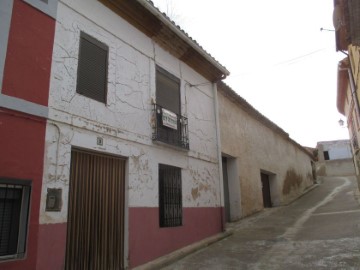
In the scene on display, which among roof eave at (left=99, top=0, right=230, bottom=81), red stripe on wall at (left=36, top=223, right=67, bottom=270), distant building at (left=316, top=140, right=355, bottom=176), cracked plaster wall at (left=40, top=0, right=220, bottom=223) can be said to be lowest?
red stripe on wall at (left=36, top=223, right=67, bottom=270)

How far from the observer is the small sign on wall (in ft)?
26.7

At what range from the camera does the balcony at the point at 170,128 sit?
7957mm

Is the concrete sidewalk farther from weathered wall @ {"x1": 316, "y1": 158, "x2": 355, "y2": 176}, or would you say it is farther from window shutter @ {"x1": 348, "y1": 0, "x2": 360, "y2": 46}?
weathered wall @ {"x1": 316, "y1": 158, "x2": 355, "y2": 176}

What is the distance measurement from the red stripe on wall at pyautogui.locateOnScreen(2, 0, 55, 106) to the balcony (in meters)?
2.83

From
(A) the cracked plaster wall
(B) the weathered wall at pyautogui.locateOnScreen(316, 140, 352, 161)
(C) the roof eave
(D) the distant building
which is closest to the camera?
(A) the cracked plaster wall

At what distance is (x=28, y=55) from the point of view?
536cm

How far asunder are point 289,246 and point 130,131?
4339 millimetres

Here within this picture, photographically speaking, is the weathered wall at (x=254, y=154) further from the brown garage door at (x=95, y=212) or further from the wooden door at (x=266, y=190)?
the brown garage door at (x=95, y=212)

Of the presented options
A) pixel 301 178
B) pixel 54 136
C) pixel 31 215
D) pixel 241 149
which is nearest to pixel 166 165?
pixel 54 136

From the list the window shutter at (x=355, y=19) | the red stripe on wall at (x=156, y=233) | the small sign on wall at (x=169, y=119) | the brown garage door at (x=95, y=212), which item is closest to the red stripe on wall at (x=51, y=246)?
the brown garage door at (x=95, y=212)

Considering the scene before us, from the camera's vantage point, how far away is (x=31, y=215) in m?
4.94

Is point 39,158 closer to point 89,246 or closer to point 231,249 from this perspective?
point 89,246

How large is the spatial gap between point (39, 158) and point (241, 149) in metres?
9.12

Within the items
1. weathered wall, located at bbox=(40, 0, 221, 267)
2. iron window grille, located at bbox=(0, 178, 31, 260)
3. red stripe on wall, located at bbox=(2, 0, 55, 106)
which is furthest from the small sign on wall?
iron window grille, located at bbox=(0, 178, 31, 260)
